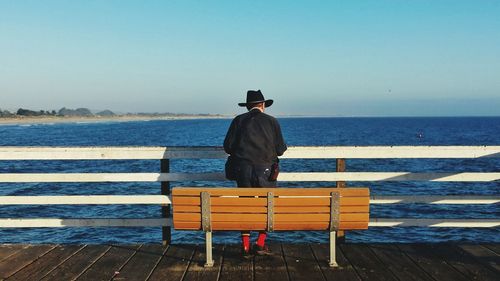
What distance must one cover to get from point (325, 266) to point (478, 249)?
6.87 ft

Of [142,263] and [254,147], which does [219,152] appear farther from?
[142,263]

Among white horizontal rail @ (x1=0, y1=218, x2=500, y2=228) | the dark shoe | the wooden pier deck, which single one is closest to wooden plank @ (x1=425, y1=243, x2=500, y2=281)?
the wooden pier deck

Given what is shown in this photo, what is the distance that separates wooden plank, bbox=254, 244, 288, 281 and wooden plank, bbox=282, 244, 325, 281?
0.22 ft

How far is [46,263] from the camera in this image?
506cm

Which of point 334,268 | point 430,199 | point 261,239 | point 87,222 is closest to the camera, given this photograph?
point 334,268

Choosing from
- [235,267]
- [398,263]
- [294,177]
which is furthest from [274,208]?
[398,263]

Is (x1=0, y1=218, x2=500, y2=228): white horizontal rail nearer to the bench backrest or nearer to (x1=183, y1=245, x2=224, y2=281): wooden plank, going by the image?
(x1=183, y1=245, x2=224, y2=281): wooden plank

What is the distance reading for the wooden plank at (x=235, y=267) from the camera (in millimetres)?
4570

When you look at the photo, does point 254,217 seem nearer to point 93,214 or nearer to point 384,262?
point 384,262

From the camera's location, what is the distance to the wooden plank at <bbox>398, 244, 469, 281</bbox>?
4580 mm

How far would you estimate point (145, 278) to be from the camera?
4555mm

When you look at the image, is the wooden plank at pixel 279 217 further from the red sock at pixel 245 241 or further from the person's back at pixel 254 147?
the red sock at pixel 245 241

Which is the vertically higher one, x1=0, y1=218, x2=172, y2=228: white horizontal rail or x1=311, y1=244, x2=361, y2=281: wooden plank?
x1=0, y1=218, x2=172, y2=228: white horizontal rail

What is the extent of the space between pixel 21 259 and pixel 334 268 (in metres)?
3.64
